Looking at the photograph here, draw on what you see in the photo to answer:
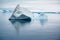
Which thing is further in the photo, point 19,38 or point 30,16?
point 30,16

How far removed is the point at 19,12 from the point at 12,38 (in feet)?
3.36

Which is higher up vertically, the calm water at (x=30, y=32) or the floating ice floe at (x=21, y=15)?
the floating ice floe at (x=21, y=15)

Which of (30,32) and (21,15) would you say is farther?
(21,15)

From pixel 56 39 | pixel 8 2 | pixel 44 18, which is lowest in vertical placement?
pixel 56 39

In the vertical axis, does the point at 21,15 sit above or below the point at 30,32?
above

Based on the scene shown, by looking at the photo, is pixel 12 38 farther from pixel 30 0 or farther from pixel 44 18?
pixel 30 0

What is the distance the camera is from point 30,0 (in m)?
4.80

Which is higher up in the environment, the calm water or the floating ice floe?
the floating ice floe

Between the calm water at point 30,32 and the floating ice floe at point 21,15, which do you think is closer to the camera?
the calm water at point 30,32

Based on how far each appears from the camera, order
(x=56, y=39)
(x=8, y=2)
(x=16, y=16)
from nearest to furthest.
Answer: (x=56, y=39), (x=16, y=16), (x=8, y=2)

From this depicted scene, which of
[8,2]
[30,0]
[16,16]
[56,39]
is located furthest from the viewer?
[30,0]

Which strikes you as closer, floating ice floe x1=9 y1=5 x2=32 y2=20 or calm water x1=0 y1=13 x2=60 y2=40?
calm water x1=0 y1=13 x2=60 y2=40

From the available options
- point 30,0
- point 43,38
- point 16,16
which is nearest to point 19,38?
point 43,38

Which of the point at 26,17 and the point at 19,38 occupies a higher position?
the point at 26,17
